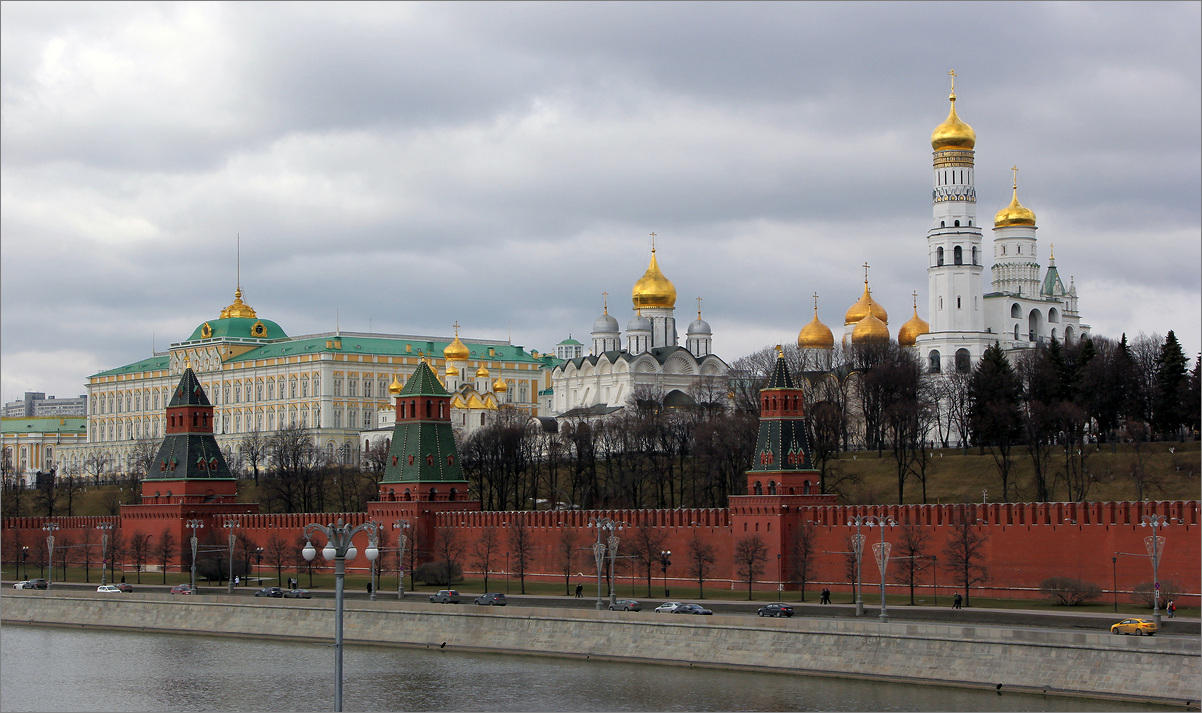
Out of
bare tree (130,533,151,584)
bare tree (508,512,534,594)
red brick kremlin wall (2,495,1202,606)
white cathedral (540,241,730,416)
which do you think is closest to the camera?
red brick kremlin wall (2,495,1202,606)

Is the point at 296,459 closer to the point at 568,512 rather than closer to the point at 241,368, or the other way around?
the point at 568,512

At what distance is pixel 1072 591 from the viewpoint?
46.1 metres

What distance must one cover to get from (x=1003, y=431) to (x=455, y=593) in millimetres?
25849

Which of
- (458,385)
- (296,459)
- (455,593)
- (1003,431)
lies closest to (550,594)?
(455,593)

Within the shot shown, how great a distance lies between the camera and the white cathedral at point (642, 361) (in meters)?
100

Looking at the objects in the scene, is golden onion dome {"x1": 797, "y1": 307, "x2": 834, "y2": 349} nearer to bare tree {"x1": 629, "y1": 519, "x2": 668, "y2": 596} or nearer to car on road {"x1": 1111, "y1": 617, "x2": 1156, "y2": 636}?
bare tree {"x1": 629, "y1": 519, "x2": 668, "y2": 596}

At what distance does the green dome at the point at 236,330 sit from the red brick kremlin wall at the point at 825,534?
6329 cm

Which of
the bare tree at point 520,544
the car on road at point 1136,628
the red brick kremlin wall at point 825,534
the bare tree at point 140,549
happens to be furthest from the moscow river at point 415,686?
the bare tree at point 140,549

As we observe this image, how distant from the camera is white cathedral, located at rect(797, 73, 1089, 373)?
85.8 m

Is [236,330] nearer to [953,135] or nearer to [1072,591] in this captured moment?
[953,135]

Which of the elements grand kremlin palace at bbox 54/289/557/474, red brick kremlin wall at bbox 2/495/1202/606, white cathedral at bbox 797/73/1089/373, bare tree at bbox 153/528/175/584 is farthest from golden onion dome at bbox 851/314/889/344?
bare tree at bbox 153/528/175/584

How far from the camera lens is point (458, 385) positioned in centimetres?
11431

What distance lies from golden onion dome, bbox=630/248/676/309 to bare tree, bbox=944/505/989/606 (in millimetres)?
55634

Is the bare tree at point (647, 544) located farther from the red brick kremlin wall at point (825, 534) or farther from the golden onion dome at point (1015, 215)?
the golden onion dome at point (1015, 215)
